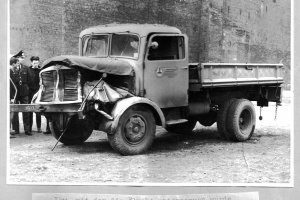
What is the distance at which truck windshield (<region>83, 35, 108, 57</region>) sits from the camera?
417cm

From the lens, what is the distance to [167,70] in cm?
407

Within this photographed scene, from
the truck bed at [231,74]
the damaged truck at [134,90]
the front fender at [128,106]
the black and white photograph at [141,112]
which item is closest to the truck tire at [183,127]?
the black and white photograph at [141,112]

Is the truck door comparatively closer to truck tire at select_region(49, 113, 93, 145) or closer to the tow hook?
truck tire at select_region(49, 113, 93, 145)

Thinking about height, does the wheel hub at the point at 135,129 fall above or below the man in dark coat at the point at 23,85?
below

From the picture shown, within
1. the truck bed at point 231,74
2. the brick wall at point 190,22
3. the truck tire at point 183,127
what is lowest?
the truck tire at point 183,127

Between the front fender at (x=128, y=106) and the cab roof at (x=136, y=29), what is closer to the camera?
the front fender at (x=128, y=106)

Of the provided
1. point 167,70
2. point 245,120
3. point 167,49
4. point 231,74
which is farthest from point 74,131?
point 245,120

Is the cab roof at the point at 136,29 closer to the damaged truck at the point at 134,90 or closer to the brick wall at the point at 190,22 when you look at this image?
the damaged truck at the point at 134,90

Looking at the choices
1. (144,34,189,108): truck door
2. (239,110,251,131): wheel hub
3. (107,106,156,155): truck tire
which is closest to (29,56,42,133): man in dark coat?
(107,106,156,155): truck tire

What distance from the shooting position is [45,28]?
5.85 meters

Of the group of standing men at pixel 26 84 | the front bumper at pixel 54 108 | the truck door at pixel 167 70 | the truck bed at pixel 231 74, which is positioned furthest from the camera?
the group of standing men at pixel 26 84

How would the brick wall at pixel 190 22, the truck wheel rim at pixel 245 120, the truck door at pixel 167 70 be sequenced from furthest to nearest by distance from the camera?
the brick wall at pixel 190 22
the truck wheel rim at pixel 245 120
the truck door at pixel 167 70

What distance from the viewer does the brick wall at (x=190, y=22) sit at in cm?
566

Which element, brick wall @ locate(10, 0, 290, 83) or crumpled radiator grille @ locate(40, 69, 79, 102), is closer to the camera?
crumpled radiator grille @ locate(40, 69, 79, 102)
